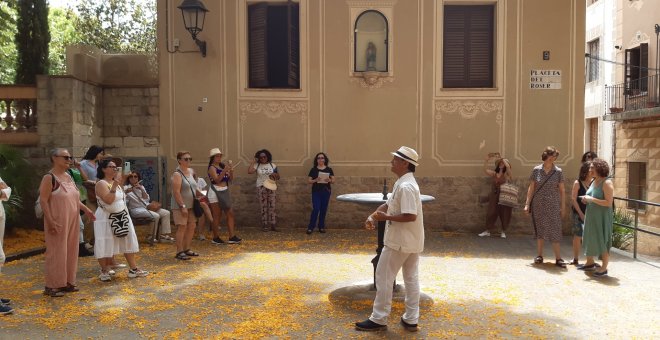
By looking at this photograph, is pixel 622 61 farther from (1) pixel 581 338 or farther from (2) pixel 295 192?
(1) pixel 581 338

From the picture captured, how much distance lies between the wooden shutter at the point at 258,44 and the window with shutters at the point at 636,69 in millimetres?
13337

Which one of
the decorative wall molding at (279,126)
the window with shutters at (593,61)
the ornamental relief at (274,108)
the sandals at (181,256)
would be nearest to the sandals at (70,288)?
the sandals at (181,256)

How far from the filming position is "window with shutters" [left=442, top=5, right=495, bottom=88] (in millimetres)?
12141

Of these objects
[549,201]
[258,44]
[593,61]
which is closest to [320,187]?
[258,44]

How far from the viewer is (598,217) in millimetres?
7590

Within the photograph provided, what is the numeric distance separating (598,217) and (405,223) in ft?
12.7

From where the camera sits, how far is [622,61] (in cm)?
2038

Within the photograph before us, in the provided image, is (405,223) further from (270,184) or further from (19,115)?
(19,115)

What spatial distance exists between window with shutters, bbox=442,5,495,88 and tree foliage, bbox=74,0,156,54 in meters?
18.4

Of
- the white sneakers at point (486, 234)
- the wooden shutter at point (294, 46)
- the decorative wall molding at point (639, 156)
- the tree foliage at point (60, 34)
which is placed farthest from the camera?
the tree foliage at point (60, 34)

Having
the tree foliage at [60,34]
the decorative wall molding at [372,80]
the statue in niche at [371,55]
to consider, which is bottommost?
the decorative wall molding at [372,80]

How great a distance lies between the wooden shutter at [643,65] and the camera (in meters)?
18.7

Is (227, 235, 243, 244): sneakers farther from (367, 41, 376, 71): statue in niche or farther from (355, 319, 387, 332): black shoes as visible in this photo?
(355, 319, 387, 332): black shoes

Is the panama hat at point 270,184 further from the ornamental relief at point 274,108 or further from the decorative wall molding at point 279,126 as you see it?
the ornamental relief at point 274,108
